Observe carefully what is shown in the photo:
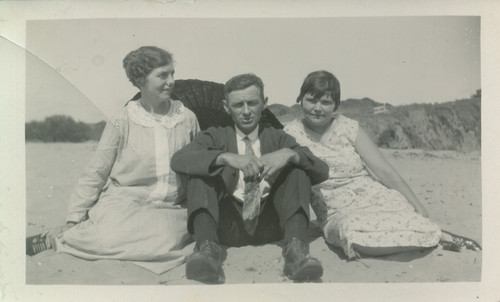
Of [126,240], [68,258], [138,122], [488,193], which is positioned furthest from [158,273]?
[488,193]

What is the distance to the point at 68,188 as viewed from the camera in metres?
4.00

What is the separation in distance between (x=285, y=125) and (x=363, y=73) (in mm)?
572

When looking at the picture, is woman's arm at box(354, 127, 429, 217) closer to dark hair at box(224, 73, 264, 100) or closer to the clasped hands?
the clasped hands

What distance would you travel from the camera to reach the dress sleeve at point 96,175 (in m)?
3.95

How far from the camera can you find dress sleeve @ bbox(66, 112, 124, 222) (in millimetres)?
3947

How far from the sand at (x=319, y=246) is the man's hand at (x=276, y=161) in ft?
A: 1.48

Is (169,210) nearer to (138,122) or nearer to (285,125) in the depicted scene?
(138,122)

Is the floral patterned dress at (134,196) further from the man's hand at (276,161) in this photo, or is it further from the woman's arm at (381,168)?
the woman's arm at (381,168)

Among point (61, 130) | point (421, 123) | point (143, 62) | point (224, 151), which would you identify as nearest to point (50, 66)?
point (61, 130)

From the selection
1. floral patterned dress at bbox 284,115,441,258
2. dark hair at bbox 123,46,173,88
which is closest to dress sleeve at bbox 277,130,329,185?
floral patterned dress at bbox 284,115,441,258

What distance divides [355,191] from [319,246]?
15.3 inches

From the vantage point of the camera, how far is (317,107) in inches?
158

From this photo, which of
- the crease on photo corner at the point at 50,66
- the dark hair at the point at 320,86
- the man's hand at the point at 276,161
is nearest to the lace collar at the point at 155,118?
the crease on photo corner at the point at 50,66

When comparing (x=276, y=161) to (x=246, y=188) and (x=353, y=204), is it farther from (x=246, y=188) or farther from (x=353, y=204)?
(x=353, y=204)
